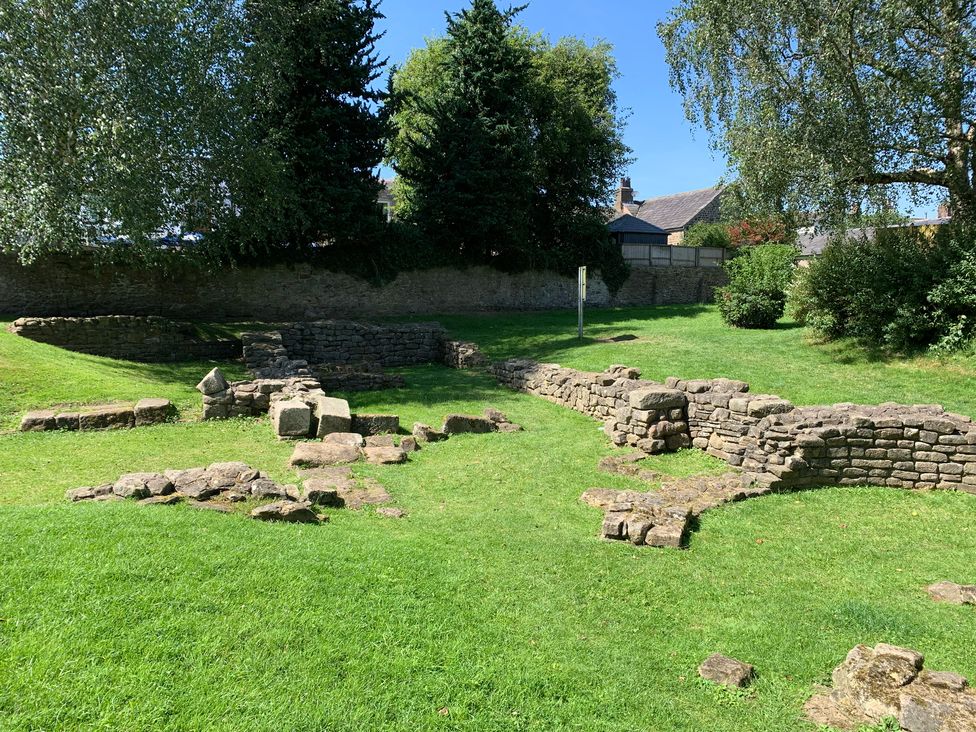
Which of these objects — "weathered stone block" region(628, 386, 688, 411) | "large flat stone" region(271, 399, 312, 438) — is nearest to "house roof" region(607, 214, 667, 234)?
"weathered stone block" region(628, 386, 688, 411)

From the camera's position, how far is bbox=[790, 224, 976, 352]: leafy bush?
12781 millimetres

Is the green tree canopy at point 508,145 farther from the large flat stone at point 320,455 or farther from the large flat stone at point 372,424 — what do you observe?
the large flat stone at point 320,455

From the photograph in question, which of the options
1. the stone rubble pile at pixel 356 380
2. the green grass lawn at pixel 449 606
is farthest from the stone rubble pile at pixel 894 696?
the stone rubble pile at pixel 356 380

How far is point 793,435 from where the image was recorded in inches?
316

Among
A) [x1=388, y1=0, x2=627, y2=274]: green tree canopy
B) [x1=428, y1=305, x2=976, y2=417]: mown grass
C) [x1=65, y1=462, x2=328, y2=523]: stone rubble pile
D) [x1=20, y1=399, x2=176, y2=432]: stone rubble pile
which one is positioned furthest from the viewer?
[x1=388, y1=0, x2=627, y2=274]: green tree canopy

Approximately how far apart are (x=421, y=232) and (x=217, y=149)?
10520mm

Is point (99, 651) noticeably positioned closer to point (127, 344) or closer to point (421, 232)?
point (127, 344)

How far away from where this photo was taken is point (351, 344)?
19.4 m

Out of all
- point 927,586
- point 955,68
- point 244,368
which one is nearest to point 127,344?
point 244,368

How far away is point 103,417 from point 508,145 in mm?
20862

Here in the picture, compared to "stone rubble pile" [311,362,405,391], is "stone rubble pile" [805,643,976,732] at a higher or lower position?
lower

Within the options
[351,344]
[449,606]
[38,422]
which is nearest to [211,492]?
[449,606]

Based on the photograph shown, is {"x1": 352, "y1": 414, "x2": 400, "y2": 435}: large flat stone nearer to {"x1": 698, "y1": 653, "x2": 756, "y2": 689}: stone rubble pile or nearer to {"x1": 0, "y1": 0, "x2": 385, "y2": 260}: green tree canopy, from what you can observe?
{"x1": 698, "y1": 653, "x2": 756, "y2": 689}: stone rubble pile

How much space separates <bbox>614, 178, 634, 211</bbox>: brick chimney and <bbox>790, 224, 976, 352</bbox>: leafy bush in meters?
42.7
